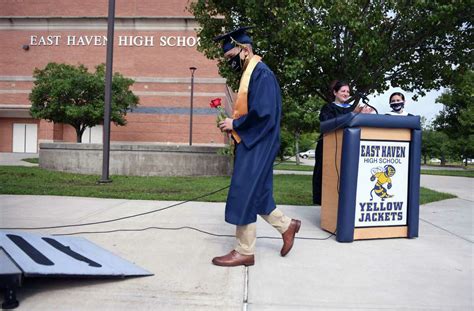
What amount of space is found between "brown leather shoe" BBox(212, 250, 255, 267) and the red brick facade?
90.3 ft

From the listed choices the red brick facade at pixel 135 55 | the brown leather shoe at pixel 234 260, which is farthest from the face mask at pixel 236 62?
the red brick facade at pixel 135 55

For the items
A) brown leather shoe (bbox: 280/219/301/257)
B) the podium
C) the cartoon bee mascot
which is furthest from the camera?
A: the cartoon bee mascot

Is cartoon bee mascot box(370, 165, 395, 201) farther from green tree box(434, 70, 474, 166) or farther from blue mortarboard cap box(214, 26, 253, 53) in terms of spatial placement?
green tree box(434, 70, 474, 166)

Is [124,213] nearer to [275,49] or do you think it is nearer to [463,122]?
[275,49]

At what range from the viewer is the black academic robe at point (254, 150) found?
3232mm

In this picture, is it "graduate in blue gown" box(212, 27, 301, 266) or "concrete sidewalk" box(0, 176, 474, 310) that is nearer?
"concrete sidewalk" box(0, 176, 474, 310)

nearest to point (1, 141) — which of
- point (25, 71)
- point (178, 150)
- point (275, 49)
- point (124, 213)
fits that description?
point (25, 71)

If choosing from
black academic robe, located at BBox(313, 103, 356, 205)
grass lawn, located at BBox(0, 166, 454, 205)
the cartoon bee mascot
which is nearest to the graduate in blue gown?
the cartoon bee mascot

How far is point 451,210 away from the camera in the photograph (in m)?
7.07

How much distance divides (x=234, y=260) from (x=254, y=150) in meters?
0.98

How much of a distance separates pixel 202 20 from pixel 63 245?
10.8m

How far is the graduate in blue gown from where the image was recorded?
10.6 ft

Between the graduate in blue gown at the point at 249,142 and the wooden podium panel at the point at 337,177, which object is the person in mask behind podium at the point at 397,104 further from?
the graduate in blue gown at the point at 249,142

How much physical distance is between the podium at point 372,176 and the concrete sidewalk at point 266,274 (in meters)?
0.22
